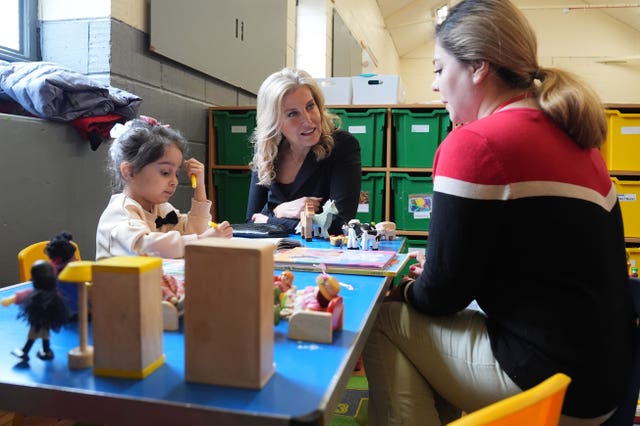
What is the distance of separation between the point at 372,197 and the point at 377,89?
0.70 metres

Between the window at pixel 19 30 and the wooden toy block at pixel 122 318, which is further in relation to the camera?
the window at pixel 19 30

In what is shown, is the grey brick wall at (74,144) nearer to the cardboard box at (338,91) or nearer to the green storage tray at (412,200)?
the cardboard box at (338,91)

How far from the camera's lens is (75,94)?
1876mm

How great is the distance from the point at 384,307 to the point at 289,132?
1.20 meters

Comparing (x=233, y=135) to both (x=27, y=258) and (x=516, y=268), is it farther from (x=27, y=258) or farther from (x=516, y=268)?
(x=516, y=268)

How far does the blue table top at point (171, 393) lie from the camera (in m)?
0.50

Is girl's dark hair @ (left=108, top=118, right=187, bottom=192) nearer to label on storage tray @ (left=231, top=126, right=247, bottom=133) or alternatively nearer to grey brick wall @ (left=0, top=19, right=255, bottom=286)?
grey brick wall @ (left=0, top=19, right=255, bottom=286)

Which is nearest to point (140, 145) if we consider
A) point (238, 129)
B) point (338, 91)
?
point (238, 129)

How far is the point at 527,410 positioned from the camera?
51 cm

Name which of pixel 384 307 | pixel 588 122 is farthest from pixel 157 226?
pixel 588 122

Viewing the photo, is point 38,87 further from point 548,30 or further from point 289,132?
point 548,30

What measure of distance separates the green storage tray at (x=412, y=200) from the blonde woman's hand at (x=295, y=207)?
1.23 m

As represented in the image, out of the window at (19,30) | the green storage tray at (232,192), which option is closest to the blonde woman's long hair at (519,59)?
the window at (19,30)

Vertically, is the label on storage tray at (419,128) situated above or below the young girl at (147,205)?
above
